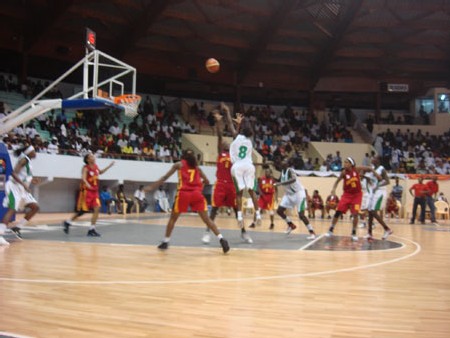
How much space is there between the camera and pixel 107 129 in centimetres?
2452

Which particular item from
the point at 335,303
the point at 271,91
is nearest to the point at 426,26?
the point at 271,91

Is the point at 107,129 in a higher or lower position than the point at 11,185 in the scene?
higher

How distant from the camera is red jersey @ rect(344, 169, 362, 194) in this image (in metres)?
10.2

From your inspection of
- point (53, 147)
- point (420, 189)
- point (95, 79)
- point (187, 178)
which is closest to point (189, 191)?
point (187, 178)

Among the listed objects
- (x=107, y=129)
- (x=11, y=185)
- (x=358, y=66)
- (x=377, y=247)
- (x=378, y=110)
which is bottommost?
(x=377, y=247)

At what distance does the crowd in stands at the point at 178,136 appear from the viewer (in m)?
21.4

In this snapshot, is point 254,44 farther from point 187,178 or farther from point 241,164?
point 187,178

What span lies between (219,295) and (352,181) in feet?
20.8

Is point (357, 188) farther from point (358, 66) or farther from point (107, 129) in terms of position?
point (358, 66)

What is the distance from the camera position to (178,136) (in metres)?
28.4

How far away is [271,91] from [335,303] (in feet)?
104

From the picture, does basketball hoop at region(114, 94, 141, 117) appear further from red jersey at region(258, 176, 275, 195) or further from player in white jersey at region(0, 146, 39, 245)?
player in white jersey at region(0, 146, 39, 245)

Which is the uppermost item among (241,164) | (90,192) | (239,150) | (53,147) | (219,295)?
(53,147)

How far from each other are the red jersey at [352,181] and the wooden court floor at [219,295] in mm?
2773
